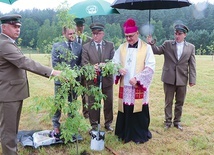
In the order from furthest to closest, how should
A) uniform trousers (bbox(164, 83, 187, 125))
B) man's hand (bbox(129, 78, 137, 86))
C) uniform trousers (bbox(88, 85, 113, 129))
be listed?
uniform trousers (bbox(164, 83, 187, 125))
uniform trousers (bbox(88, 85, 113, 129))
man's hand (bbox(129, 78, 137, 86))

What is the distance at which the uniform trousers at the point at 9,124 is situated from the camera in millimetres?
3334

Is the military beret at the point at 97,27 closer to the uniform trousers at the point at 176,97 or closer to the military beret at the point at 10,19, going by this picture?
the military beret at the point at 10,19

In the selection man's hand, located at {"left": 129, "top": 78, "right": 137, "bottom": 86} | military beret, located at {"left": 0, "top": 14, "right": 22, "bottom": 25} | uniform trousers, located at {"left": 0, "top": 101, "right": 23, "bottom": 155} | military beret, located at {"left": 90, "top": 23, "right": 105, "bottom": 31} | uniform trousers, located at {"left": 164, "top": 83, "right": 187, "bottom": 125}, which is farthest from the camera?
uniform trousers, located at {"left": 164, "top": 83, "right": 187, "bottom": 125}

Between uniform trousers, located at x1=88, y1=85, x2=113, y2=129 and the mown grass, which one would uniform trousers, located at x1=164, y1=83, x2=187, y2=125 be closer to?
the mown grass

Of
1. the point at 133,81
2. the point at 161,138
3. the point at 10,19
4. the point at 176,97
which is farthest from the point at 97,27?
the point at 161,138

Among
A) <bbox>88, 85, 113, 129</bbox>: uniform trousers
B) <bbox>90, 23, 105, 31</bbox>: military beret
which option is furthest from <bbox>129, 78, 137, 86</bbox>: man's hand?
<bbox>90, 23, 105, 31</bbox>: military beret

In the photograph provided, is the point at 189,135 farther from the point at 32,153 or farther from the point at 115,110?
the point at 32,153

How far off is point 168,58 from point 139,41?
0.88 meters

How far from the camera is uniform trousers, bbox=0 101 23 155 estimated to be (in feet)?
10.9

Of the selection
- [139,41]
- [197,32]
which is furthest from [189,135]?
[197,32]

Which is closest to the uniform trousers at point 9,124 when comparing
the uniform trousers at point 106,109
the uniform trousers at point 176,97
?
the uniform trousers at point 106,109

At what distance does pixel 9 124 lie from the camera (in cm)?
339

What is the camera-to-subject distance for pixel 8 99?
3.30 m

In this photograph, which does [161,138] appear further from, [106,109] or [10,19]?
[10,19]
